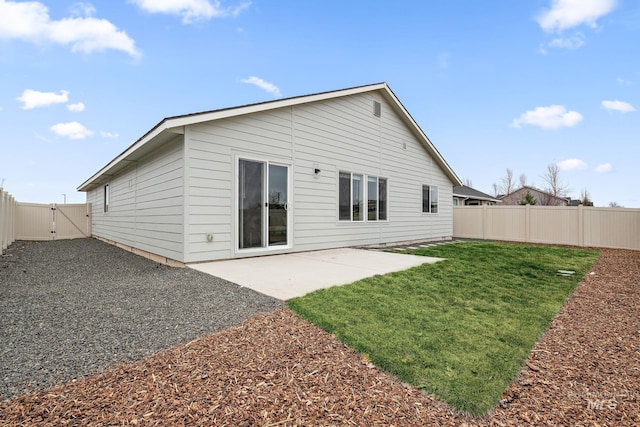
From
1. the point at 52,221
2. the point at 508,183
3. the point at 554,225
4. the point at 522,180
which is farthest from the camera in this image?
the point at 508,183

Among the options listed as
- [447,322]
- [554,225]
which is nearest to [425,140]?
[554,225]

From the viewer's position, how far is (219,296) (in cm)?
393

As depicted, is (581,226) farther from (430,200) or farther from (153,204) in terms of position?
(153,204)

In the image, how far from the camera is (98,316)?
10.6ft

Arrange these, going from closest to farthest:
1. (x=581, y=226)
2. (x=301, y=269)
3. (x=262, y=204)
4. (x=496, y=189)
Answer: (x=301, y=269), (x=262, y=204), (x=581, y=226), (x=496, y=189)

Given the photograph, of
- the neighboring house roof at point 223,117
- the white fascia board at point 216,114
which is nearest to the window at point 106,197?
the neighboring house roof at point 223,117

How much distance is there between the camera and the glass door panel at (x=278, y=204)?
7.27 metres

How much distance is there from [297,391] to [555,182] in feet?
121

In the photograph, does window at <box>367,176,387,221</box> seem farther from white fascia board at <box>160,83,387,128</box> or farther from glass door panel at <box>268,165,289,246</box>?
glass door panel at <box>268,165,289,246</box>

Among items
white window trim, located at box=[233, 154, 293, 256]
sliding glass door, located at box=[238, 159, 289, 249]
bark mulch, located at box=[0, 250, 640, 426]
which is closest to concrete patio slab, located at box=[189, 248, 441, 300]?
white window trim, located at box=[233, 154, 293, 256]

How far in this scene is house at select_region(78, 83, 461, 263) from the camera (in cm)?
622

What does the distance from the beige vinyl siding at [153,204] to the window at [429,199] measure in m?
9.54

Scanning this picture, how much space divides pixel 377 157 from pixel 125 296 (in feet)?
27.3

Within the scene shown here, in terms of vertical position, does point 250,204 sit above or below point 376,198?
below
